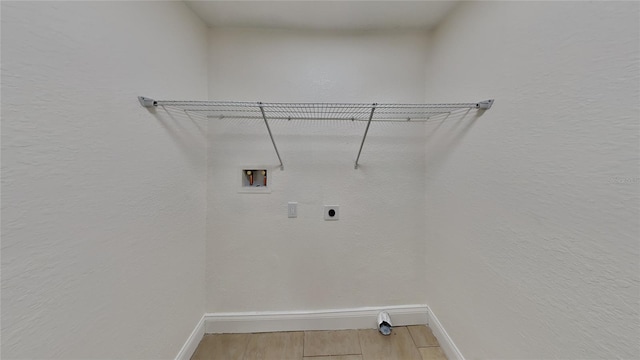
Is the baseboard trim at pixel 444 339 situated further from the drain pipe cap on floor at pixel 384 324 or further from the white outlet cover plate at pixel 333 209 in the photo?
the white outlet cover plate at pixel 333 209

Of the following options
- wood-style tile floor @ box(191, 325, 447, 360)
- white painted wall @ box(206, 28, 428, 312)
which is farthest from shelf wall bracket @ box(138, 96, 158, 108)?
wood-style tile floor @ box(191, 325, 447, 360)

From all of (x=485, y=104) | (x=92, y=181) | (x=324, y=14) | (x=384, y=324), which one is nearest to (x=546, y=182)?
(x=485, y=104)

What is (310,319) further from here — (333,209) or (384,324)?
(333,209)

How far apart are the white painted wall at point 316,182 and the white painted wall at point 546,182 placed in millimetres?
343

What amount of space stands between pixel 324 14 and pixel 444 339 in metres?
2.24

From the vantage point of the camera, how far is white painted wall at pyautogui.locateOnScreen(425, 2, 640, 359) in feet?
1.90

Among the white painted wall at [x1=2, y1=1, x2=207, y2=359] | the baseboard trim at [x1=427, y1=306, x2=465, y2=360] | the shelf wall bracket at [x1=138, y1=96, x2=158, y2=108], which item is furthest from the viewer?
the baseboard trim at [x1=427, y1=306, x2=465, y2=360]

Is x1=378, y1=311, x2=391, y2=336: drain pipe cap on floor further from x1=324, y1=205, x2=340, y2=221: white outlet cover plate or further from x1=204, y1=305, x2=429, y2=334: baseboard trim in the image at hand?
x1=324, y1=205, x2=340, y2=221: white outlet cover plate

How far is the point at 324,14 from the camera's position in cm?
136

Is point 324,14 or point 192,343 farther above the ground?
point 324,14

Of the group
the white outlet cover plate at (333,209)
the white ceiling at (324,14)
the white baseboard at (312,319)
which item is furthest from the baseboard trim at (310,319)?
the white ceiling at (324,14)

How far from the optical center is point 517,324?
0.88 meters

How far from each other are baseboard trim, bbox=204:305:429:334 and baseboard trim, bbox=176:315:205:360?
1.8 inches

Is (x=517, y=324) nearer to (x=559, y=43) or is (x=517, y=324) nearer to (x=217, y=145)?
(x=559, y=43)
